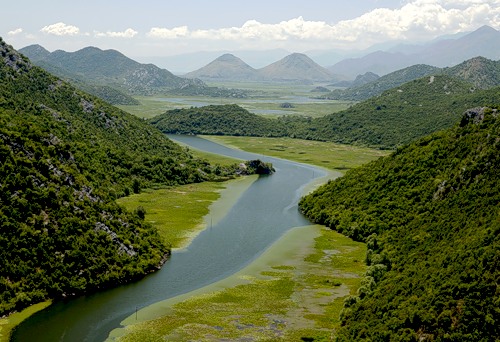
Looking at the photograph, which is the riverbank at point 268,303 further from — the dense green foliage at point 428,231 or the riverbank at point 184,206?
the riverbank at point 184,206

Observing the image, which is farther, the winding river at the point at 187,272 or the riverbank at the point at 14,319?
the winding river at the point at 187,272

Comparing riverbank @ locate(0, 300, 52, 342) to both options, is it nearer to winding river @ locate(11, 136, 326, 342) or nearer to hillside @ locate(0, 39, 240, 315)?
winding river @ locate(11, 136, 326, 342)

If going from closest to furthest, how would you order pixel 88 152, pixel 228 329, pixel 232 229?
pixel 228 329
pixel 232 229
pixel 88 152

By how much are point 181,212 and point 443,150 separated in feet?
221

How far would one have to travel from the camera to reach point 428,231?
332 ft

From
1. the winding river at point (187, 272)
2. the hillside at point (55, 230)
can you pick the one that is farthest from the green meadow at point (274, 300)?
the hillside at point (55, 230)

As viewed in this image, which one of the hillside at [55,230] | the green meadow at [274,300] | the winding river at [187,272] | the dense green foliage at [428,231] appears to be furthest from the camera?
the hillside at [55,230]

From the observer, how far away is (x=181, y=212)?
150m

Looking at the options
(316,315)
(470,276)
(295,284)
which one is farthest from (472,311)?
(295,284)

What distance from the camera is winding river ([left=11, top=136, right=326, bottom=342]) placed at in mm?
77331

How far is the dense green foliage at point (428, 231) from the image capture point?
66.8 meters

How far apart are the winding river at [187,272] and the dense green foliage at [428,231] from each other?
13.8 meters

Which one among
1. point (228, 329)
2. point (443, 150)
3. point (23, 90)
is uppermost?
point (23, 90)

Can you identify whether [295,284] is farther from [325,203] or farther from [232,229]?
[325,203]
